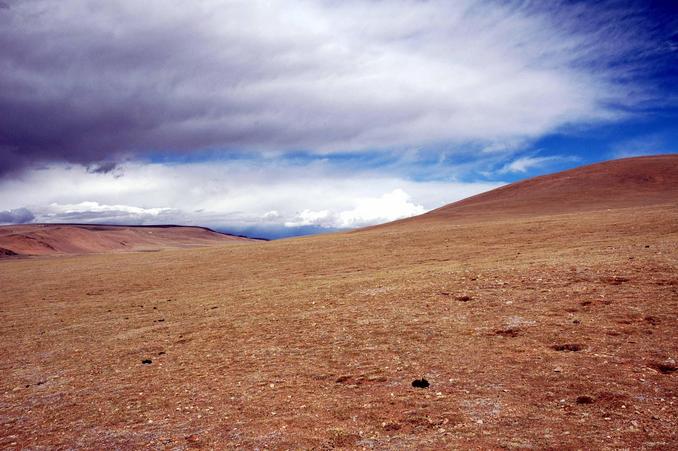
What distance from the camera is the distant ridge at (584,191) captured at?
5969 cm

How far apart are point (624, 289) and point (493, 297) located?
3.85m

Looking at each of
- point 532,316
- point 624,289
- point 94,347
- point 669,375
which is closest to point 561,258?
point 624,289

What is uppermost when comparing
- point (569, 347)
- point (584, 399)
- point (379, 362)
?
point (569, 347)

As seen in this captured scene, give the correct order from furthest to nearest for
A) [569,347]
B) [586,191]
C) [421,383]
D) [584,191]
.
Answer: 1. [584,191]
2. [586,191]
3. [569,347]
4. [421,383]

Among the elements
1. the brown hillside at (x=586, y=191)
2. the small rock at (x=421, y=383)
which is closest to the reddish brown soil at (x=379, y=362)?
the small rock at (x=421, y=383)

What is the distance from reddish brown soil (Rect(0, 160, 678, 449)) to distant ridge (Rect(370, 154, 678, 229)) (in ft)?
133

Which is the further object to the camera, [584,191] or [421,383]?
[584,191]

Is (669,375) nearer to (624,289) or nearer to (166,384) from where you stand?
(624,289)

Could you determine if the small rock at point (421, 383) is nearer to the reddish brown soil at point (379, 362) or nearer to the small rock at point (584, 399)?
the reddish brown soil at point (379, 362)

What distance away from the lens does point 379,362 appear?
1047 centimetres

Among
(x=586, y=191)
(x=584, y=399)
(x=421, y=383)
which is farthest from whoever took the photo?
(x=586, y=191)

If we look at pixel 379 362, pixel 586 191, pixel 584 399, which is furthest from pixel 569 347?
pixel 586 191

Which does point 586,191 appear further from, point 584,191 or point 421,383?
point 421,383

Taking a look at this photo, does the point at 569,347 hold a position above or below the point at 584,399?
above
